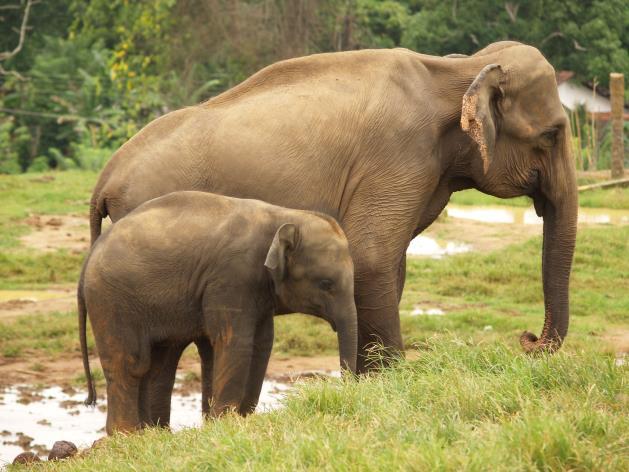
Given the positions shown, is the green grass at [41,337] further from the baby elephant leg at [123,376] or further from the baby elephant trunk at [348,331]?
the baby elephant trunk at [348,331]

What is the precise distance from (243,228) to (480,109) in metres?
1.33

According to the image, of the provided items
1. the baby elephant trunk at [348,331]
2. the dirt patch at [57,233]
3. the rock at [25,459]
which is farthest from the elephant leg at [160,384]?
the dirt patch at [57,233]

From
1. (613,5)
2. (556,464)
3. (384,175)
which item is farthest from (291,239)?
(613,5)

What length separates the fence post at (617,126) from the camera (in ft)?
Answer: 60.7

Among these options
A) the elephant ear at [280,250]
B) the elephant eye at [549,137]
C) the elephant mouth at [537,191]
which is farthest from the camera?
the elephant mouth at [537,191]

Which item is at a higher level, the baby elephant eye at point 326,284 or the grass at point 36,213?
the baby elephant eye at point 326,284

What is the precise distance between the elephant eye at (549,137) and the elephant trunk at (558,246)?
0.39 ft

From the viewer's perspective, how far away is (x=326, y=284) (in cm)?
608

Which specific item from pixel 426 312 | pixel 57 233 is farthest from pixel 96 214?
pixel 57 233

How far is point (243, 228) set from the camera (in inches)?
236

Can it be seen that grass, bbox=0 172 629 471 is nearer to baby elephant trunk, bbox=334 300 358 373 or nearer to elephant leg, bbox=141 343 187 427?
baby elephant trunk, bbox=334 300 358 373

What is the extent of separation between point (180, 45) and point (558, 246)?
633 inches

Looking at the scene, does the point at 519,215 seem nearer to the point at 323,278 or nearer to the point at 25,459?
the point at 323,278

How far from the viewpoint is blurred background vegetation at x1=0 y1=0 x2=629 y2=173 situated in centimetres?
2164
